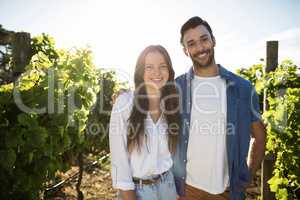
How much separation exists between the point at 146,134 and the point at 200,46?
1012 mm

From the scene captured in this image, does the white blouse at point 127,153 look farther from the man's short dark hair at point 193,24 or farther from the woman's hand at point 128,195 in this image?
the man's short dark hair at point 193,24

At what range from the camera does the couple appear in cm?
238

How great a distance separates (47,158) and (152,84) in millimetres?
1334

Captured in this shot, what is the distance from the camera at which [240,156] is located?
9.57ft

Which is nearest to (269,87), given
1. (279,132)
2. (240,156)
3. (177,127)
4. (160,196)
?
(279,132)

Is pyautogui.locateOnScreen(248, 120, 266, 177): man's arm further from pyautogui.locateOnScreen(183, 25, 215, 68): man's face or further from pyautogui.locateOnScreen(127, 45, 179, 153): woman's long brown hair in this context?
pyautogui.locateOnScreen(127, 45, 179, 153): woman's long brown hair

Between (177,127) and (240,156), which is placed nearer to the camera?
(177,127)

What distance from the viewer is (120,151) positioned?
2.25m

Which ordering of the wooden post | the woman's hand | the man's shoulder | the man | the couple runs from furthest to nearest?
the wooden post, the man's shoulder, the man, the couple, the woman's hand

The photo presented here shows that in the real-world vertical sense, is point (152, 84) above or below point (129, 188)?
above

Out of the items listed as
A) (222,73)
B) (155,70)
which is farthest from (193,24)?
(155,70)

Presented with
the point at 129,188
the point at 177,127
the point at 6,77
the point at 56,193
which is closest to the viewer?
the point at 129,188

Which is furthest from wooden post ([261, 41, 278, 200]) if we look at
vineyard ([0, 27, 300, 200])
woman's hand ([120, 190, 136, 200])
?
woman's hand ([120, 190, 136, 200])

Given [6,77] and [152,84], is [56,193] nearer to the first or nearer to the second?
[6,77]
